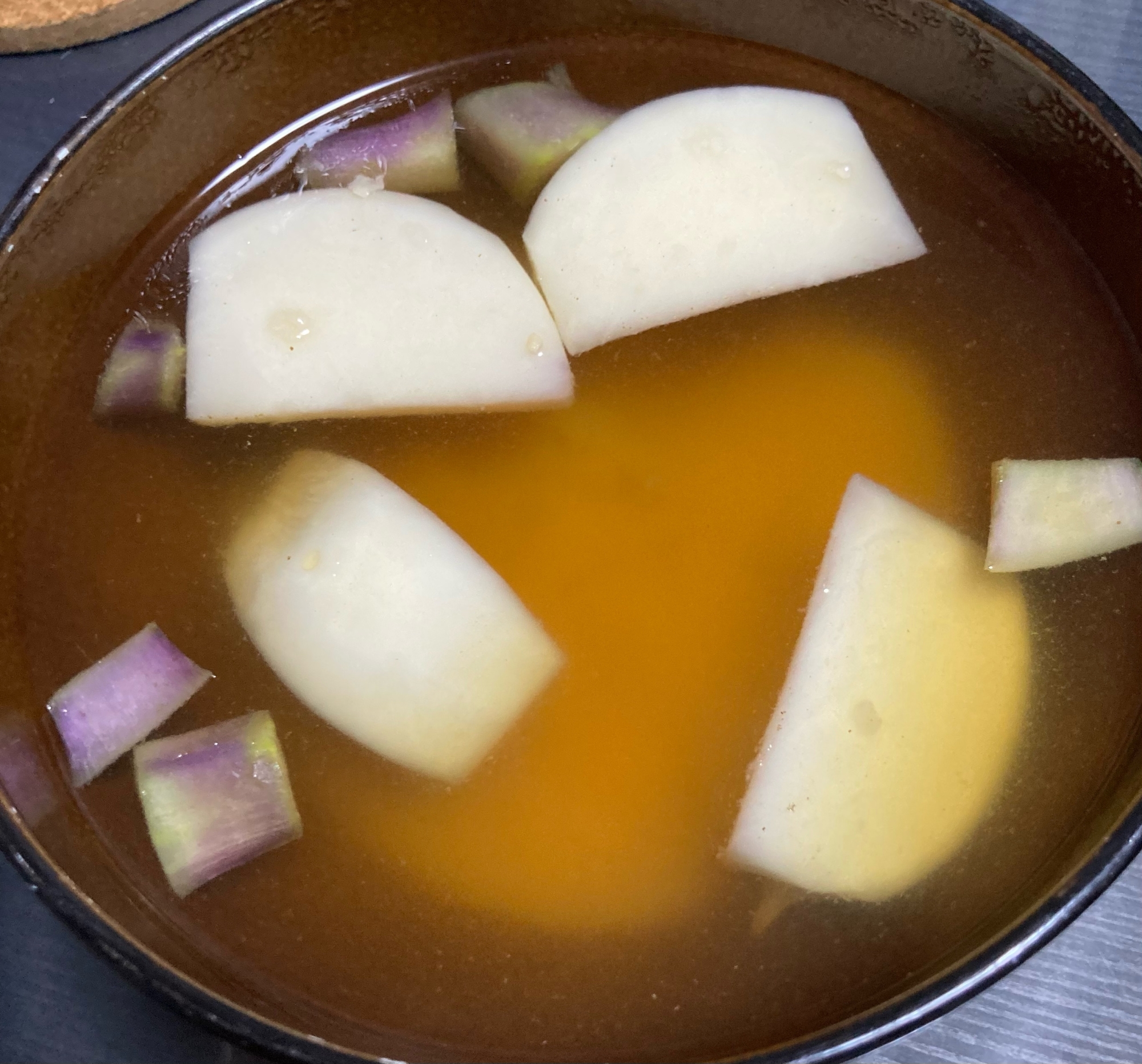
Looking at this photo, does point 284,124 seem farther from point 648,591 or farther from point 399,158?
point 648,591

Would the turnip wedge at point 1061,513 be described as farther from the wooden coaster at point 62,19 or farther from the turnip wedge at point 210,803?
the wooden coaster at point 62,19

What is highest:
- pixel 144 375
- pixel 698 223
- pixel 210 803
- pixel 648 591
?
pixel 698 223

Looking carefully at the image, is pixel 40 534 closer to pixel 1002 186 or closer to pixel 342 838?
pixel 342 838

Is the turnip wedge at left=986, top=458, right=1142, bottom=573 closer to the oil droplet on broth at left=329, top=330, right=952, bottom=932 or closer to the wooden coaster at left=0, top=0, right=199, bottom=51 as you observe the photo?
the oil droplet on broth at left=329, top=330, right=952, bottom=932

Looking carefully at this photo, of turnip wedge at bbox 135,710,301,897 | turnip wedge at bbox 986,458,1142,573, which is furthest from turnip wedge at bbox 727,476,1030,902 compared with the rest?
turnip wedge at bbox 135,710,301,897

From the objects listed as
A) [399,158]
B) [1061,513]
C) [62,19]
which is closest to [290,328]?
[399,158]

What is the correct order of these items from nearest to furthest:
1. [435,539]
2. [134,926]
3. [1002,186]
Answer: [134,926] → [435,539] → [1002,186]

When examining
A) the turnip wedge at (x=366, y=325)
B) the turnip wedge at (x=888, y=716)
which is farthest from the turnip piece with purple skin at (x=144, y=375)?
the turnip wedge at (x=888, y=716)

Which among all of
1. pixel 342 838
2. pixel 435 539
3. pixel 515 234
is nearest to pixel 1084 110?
pixel 515 234
